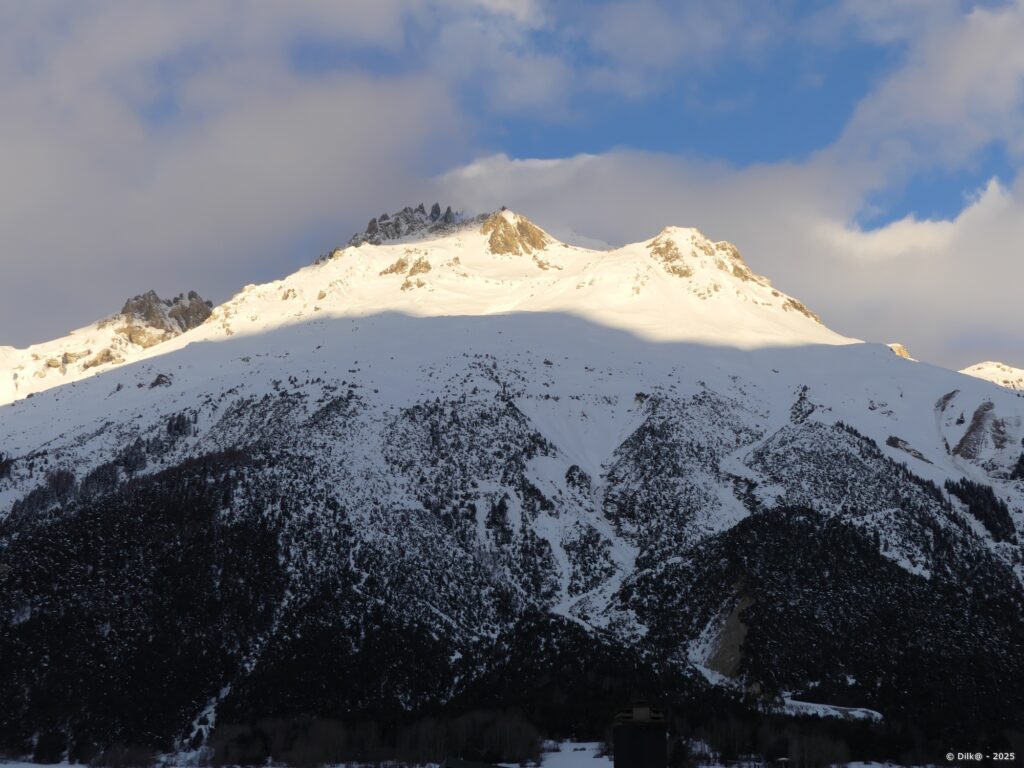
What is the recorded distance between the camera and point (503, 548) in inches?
4833

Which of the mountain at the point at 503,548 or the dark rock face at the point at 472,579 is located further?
the dark rock face at the point at 472,579

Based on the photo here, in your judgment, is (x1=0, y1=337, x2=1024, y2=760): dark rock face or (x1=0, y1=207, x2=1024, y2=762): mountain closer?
(x1=0, y1=207, x2=1024, y2=762): mountain

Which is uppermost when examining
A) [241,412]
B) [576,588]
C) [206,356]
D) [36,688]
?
[206,356]

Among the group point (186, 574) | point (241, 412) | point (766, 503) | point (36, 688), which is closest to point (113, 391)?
point (241, 412)

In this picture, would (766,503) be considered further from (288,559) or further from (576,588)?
(288,559)

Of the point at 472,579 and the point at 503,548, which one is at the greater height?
the point at 503,548

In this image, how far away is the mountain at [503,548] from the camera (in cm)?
10169

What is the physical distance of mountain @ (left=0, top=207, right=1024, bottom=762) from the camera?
10169 cm

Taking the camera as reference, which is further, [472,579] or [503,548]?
[503,548]

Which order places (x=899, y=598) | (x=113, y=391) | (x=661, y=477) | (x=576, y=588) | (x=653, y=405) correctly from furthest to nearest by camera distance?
→ 1. (x=113, y=391)
2. (x=653, y=405)
3. (x=661, y=477)
4. (x=576, y=588)
5. (x=899, y=598)

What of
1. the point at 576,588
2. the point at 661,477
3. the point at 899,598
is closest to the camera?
the point at 899,598

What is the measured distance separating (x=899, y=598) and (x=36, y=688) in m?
81.9

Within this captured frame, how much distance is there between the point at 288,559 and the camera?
116 m

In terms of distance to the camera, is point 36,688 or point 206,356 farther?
point 206,356
